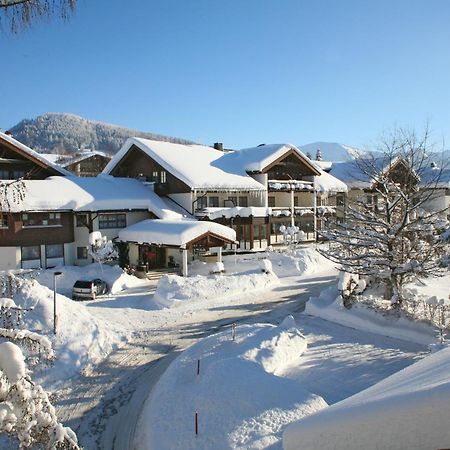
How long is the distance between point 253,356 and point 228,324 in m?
5.14

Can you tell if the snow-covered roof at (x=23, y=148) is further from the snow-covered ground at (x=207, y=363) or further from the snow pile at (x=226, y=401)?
the snow pile at (x=226, y=401)

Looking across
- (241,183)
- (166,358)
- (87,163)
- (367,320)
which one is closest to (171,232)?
(241,183)

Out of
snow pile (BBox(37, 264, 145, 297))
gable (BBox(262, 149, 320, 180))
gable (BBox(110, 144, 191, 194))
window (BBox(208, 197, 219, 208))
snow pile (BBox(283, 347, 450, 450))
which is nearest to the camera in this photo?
snow pile (BBox(283, 347, 450, 450))

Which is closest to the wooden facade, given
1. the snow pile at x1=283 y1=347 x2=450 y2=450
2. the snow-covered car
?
the snow-covered car

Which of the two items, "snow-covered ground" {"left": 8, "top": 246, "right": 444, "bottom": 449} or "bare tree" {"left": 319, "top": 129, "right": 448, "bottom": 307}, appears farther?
"bare tree" {"left": 319, "top": 129, "right": 448, "bottom": 307}

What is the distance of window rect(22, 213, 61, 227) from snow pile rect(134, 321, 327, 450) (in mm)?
16634

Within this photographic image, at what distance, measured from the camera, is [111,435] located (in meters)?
10.1

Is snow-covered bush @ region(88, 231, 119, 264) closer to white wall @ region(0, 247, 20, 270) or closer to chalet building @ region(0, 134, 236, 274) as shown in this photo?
chalet building @ region(0, 134, 236, 274)

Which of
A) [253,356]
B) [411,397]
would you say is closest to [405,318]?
[253,356]

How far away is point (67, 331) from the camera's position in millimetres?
14875

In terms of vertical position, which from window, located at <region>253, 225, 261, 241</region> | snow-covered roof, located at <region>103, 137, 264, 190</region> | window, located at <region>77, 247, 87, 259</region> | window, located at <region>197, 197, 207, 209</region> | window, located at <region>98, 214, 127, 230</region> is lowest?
window, located at <region>77, 247, 87, 259</region>

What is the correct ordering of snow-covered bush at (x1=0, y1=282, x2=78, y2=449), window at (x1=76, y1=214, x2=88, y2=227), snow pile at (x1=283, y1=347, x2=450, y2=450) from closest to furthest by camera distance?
snow pile at (x1=283, y1=347, x2=450, y2=450)
snow-covered bush at (x1=0, y1=282, x2=78, y2=449)
window at (x1=76, y1=214, x2=88, y2=227)

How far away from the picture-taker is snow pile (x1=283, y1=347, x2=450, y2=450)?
3.21 metres

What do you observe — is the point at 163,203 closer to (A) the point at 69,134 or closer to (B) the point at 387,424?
(B) the point at 387,424
